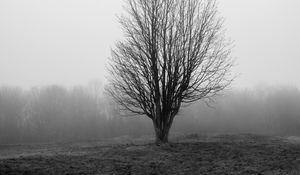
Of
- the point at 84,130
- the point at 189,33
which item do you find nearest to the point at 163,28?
the point at 189,33

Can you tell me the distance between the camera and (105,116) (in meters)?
48.9

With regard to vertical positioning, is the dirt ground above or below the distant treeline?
below

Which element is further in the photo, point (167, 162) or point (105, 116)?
point (105, 116)

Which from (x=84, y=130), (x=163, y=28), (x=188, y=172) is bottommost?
(x=188, y=172)

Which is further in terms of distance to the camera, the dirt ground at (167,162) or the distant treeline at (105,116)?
the distant treeline at (105,116)

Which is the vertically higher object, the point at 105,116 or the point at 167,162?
the point at 105,116

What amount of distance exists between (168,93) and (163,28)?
9.94 ft

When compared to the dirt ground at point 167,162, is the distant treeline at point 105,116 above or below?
above

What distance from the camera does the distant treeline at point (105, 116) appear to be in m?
43.1

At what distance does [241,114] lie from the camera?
53500 millimetres

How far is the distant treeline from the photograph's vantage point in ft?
141

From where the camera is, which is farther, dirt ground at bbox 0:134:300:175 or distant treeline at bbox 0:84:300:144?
distant treeline at bbox 0:84:300:144

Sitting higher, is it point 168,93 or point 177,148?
point 168,93

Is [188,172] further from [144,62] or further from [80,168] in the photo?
[144,62]
